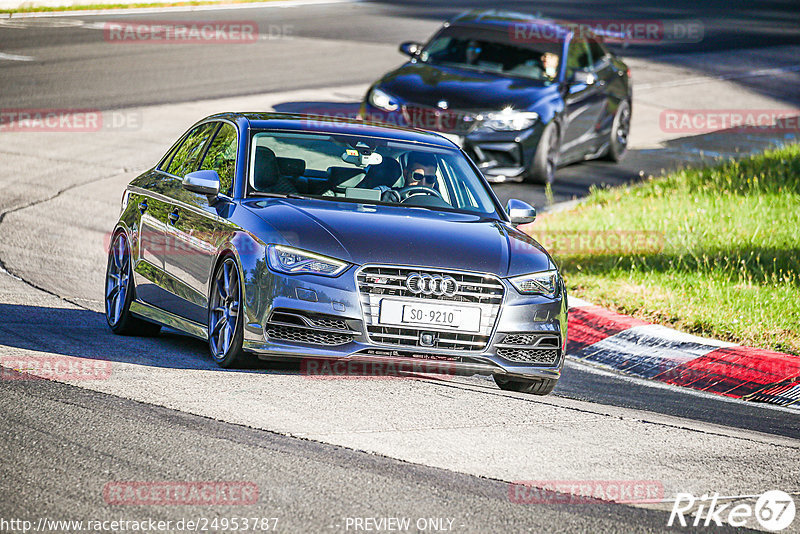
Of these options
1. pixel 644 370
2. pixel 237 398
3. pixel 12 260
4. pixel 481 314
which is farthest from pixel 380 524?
pixel 12 260

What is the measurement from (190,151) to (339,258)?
8.29 feet

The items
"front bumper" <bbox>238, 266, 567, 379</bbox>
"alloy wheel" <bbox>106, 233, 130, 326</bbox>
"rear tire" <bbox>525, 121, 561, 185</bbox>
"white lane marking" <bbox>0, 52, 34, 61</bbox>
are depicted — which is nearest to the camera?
"front bumper" <bbox>238, 266, 567, 379</bbox>

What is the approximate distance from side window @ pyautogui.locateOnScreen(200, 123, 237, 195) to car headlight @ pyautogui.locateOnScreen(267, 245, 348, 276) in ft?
3.63

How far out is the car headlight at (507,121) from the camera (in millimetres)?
15359

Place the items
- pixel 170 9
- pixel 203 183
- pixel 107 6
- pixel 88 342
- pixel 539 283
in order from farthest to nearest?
pixel 170 9, pixel 107 6, pixel 88 342, pixel 203 183, pixel 539 283

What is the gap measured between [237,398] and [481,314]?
1.43m

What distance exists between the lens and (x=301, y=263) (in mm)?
7250

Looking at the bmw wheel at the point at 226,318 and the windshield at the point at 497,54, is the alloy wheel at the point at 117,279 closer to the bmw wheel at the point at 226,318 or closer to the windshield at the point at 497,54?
the bmw wheel at the point at 226,318

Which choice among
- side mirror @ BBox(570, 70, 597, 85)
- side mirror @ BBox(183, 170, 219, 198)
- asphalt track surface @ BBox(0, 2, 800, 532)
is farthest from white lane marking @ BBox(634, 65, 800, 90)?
side mirror @ BBox(183, 170, 219, 198)

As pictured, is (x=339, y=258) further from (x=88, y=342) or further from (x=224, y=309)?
(x=88, y=342)

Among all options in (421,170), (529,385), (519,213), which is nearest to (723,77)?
(421,170)

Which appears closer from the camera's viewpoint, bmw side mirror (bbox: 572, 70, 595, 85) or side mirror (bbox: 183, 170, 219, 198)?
side mirror (bbox: 183, 170, 219, 198)

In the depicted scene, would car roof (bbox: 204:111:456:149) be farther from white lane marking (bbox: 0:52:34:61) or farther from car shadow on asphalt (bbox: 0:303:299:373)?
white lane marking (bbox: 0:52:34:61)

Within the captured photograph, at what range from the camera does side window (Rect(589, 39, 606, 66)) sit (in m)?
18.2
